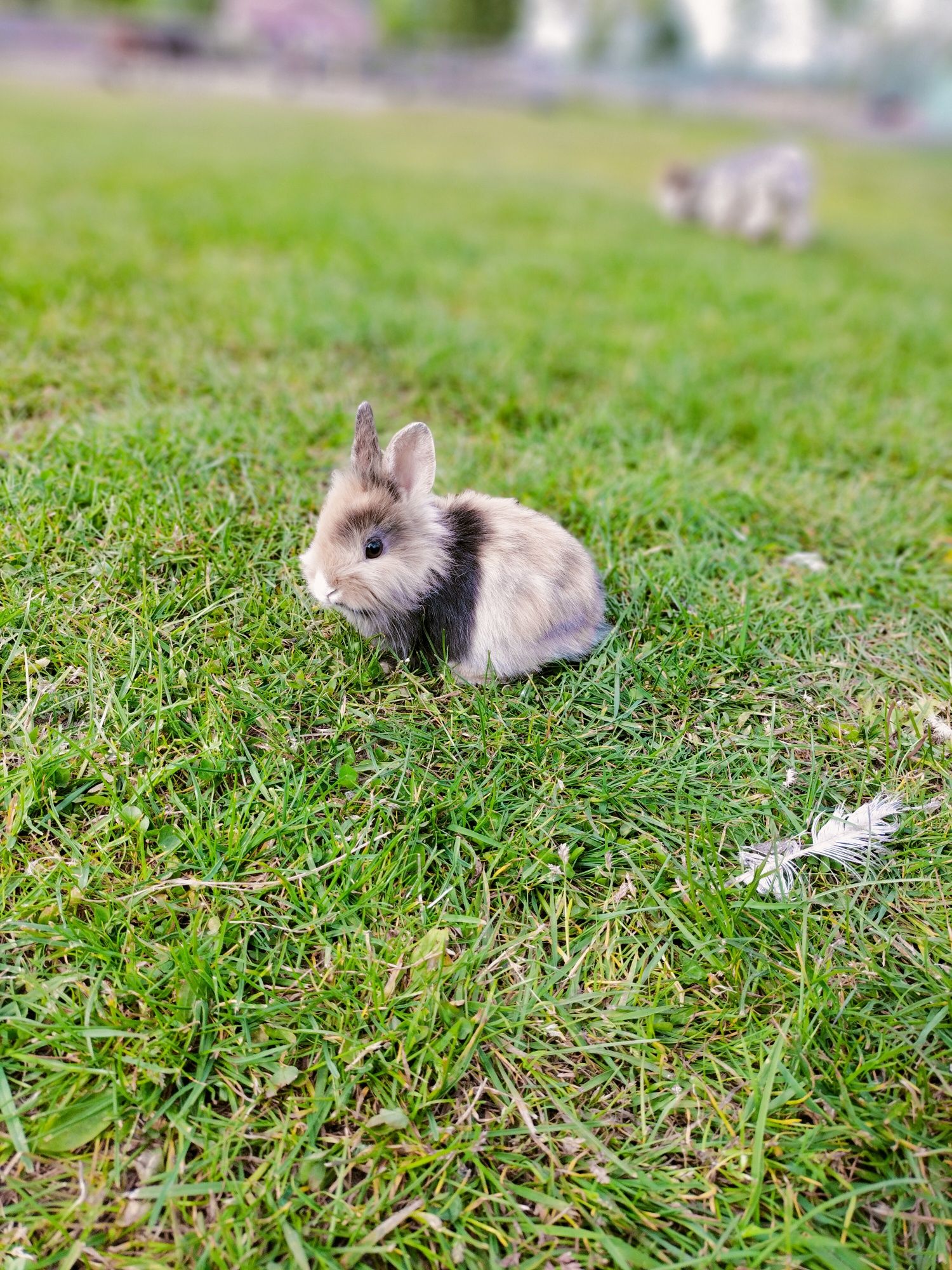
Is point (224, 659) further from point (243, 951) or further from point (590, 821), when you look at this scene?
point (590, 821)

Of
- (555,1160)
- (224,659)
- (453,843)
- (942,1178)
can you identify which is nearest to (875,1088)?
(942,1178)

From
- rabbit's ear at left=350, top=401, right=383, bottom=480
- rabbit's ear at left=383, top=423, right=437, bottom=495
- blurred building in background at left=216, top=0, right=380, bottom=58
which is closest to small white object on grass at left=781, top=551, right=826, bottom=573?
rabbit's ear at left=383, top=423, right=437, bottom=495

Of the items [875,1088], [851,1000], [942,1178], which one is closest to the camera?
[942,1178]

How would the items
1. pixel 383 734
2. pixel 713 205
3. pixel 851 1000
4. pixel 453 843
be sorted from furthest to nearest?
1. pixel 713 205
2. pixel 383 734
3. pixel 453 843
4. pixel 851 1000

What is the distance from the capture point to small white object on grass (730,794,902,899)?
2.12 metres

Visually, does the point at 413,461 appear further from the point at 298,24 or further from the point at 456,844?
the point at 298,24

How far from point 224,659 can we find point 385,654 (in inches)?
19.9

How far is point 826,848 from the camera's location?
218cm

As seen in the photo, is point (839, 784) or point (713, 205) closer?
point (839, 784)

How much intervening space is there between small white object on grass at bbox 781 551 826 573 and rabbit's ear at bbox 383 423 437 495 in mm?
1618

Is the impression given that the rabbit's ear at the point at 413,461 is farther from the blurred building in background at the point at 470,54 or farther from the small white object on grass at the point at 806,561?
the blurred building in background at the point at 470,54

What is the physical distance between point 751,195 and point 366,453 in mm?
11208

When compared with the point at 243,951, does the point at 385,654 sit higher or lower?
higher

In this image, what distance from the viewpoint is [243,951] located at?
1.91 m
